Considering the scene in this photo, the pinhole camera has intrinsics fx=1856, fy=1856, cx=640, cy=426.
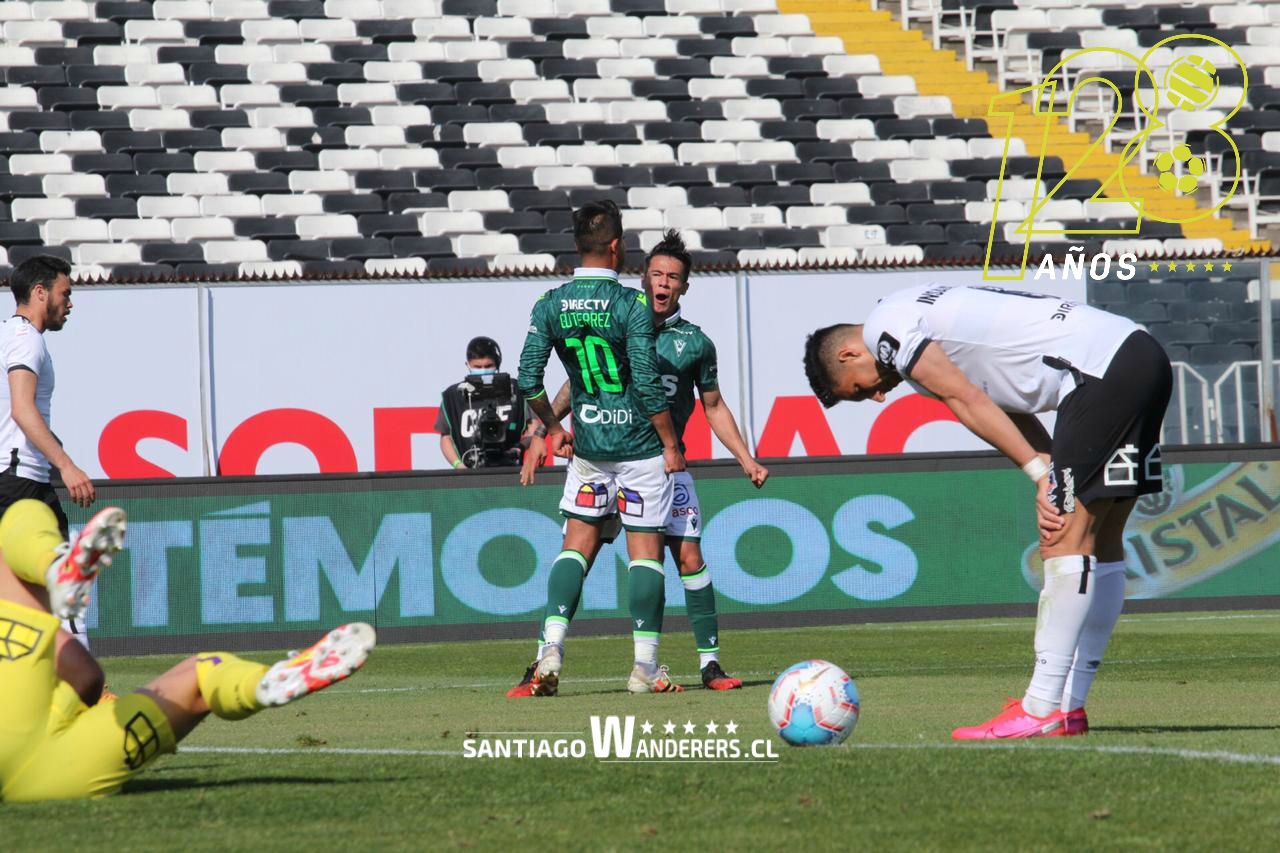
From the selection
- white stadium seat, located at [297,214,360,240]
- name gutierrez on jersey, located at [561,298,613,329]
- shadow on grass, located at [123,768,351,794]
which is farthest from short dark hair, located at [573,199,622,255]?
white stadium seat, located at [297,214,360,240]

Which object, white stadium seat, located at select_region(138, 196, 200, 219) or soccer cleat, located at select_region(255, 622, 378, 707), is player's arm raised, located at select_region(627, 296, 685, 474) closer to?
soccer cleat, located at select_region(255, 622, 378, 707)

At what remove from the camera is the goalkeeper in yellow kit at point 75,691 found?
4848 mm

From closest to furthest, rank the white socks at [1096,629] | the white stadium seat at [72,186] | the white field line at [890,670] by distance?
the white socks at [1096,629] → the white field line at [890,670] → the white stadium seat at [72,186]

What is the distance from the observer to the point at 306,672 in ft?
15.9

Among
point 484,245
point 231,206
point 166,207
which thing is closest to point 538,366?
point 484,245

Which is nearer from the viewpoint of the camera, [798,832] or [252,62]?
[798,832]

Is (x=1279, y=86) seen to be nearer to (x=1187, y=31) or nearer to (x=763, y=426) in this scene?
(x=1187, y=31)

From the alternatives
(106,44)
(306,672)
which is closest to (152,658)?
(306,672)

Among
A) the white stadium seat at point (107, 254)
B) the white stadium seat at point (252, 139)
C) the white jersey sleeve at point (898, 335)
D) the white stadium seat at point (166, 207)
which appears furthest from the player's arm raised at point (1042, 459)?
the white stadium seat at point (252, 139)

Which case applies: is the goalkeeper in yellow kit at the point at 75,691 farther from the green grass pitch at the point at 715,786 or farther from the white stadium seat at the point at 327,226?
the white stadium seat at the point at 327,226

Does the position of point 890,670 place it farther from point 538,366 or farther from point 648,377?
point 538,366

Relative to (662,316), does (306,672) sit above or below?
below

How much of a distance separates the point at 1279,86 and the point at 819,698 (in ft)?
69.3

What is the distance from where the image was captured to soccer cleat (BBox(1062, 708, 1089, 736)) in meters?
6.50
